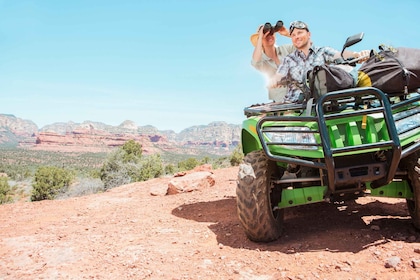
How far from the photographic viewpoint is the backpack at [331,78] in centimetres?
295

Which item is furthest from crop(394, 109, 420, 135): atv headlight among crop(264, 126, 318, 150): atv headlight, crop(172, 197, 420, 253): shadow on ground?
crop(172, 197, 420, 253): shadow on ground

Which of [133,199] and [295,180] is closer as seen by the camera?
[295,180]

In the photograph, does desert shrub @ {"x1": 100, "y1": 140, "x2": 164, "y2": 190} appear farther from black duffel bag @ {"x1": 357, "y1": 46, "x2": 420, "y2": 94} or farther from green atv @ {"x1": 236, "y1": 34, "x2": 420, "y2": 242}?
black duffel bag @ {"x1": 357, "y1": 46, "x2": 420, "y2": 94}

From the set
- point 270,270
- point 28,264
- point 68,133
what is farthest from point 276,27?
point 68,133

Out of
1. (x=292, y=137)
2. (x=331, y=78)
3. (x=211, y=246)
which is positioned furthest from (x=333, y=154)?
(x=211, y=246)

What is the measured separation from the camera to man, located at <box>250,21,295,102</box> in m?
5.26

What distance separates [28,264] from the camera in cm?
326

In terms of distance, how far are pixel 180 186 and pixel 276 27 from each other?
12.5 ft

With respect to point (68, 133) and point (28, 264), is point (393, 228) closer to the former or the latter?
point (28, 264)

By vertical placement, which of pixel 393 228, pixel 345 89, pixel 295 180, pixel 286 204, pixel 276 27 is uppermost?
pixel 276 27

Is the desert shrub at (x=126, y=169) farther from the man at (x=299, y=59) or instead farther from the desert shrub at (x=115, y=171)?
the man at (x=299, y=59)

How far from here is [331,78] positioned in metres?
2.95

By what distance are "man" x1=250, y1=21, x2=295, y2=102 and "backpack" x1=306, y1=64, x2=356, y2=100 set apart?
2093 millimetres

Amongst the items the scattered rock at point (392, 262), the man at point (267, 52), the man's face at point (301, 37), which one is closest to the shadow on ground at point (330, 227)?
the scattered rock at point (392, 262)
